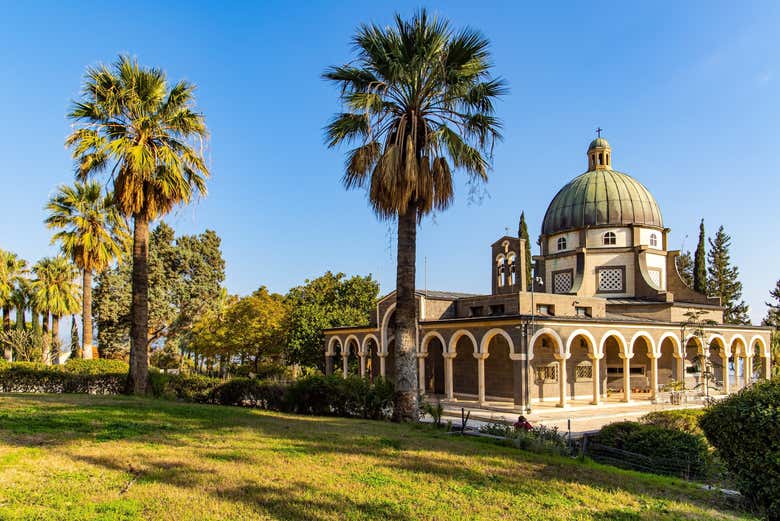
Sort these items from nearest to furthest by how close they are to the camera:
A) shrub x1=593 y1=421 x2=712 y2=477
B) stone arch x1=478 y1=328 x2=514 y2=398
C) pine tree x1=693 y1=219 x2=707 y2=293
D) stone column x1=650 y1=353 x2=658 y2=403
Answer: shrub x1=593 y1=421 x2=712 y2=477 < stone arch x1=478 y1=328 x2=514 y2=398 < stone column x1=650 y1=353 x2=658 y2=403 < pine tree x1=693 y1=219 x2=707 y2=293

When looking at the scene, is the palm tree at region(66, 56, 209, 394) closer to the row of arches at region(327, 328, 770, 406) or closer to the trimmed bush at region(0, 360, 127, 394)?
the trimmed bush at region(0, 360, 127, 394)

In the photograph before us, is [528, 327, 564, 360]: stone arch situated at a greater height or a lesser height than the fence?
greater

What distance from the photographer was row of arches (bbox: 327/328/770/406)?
1038 inches

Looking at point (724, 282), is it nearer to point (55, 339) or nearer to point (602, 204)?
point (602, 204)

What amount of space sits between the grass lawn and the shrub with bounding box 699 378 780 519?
0.43 meters

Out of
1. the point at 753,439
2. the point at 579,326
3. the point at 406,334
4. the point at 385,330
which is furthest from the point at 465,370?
the point at 753,439

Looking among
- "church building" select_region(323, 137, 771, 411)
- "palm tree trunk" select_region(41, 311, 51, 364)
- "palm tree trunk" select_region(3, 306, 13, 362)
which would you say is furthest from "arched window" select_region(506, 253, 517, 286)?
"palm tree trunk" select_region(3, 306, 13, 362)

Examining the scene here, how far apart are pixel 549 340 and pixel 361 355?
468 inches

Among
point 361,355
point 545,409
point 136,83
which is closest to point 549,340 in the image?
point 545,409

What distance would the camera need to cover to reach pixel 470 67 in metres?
14.7

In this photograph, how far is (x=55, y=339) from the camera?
37125mm

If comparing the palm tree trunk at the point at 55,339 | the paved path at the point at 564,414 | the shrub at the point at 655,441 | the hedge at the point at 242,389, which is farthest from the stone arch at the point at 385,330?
the palm tree trunk at the point at 55,339

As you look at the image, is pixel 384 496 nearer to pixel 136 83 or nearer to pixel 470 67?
pixel 470 67

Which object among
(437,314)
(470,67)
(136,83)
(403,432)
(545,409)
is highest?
(136,83)
